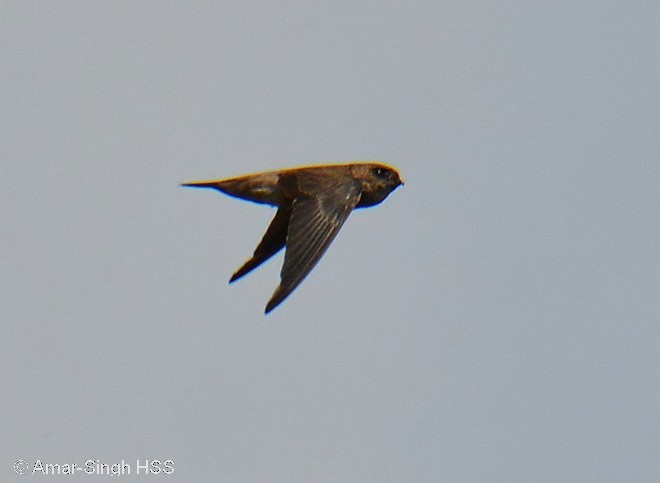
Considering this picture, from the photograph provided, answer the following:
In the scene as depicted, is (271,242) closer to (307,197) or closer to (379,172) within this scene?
(307,197)

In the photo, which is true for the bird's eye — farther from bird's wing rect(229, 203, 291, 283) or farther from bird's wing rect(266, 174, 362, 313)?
bird's wing rect(229, 203, 291, 283)

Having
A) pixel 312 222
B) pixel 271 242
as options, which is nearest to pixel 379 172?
pixel 271 242

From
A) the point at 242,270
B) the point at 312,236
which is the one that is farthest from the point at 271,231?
the point at 312,236

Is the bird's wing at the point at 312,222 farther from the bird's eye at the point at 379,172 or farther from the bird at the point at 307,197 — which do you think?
→ the bird's eye at the point at 379,172

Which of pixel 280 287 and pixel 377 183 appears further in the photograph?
pixel 377 183

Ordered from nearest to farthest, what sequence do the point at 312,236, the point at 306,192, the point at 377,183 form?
1. the point at 312,236
2. the point at 306,192
3. the point at 377,183

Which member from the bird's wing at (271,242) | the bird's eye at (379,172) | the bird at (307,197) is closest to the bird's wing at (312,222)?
the bird at (307,197)

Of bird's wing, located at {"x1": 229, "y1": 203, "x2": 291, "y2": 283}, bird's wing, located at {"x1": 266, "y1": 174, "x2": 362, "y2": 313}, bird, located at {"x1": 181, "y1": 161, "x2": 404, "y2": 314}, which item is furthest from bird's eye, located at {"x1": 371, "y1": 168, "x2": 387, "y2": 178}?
bird's wing, located at {"x1": 229, "y1": 203, "x2": 291, "y2": 283}

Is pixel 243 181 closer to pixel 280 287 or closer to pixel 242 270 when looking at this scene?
pixel 242 270
